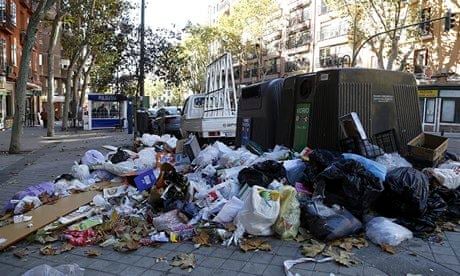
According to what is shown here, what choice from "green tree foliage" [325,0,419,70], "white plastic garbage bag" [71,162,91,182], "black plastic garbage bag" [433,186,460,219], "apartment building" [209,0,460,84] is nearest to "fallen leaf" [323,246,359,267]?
"black plastic garbage bag" [433,186,460,219]

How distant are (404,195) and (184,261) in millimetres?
2249

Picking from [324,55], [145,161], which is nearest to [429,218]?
[145,161]

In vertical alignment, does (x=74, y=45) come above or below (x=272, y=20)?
below

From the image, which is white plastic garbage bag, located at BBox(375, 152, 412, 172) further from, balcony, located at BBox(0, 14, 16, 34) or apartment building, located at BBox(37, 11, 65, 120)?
apartment building, located at BBox(37, 11, 65, 120)

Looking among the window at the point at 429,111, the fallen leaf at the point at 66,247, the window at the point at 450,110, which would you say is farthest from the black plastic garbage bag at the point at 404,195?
the window at the point at 429,111

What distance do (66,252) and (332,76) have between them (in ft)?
12.5

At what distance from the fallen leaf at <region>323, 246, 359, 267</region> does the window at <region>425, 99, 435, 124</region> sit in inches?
1176

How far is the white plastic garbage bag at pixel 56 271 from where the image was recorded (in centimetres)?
320

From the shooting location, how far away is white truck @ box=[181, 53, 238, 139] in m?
10.1

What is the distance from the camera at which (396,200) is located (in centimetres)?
437

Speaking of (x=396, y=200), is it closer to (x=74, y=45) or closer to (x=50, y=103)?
(x=50, y=103)

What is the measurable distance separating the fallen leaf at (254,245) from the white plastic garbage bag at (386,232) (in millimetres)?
993

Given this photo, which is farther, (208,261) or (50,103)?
(50,103)

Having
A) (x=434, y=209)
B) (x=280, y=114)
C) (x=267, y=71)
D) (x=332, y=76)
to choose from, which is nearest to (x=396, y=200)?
(x=434, y=209)
